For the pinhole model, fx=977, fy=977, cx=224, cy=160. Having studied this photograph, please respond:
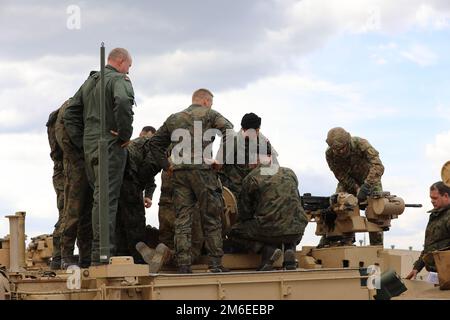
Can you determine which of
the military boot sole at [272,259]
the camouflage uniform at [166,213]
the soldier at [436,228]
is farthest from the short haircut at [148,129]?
the soldier at [436,228]

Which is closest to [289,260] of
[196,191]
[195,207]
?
[195,207]

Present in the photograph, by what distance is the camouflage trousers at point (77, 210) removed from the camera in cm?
1016

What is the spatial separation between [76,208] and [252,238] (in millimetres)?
1865

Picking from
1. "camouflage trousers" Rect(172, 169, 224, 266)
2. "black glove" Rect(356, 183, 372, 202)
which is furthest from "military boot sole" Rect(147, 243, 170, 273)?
"black glove" Rect(356, 183, 372, 202)

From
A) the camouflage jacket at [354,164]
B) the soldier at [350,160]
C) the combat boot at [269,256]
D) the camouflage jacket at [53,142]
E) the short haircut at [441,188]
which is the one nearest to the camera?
the combat boot at [269,256]

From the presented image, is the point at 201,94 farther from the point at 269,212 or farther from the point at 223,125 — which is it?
the point at 269,212

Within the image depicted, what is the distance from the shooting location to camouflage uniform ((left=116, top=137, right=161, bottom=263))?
33.5 ft

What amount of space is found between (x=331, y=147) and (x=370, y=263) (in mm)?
2603

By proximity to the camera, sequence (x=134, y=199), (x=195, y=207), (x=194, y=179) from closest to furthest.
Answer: (x=194, y=179), (x=195, y=207), (x=134, y=199)

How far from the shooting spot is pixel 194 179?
30.7 ft

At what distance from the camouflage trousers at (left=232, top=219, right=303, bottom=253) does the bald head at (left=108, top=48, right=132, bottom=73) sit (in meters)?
1.97

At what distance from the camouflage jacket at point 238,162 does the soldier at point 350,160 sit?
6.23 ft

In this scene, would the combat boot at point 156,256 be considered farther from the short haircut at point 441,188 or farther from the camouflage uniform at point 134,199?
the short haircut at point 441,188
